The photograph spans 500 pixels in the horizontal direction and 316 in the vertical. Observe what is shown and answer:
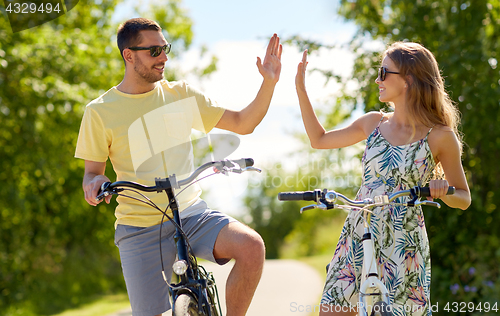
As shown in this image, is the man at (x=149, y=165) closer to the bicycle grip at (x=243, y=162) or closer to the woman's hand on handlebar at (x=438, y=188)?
the bicycle grip at (x=243, y=162)

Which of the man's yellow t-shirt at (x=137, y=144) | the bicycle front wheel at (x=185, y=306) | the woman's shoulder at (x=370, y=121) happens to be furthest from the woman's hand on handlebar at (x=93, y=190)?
the woman's shoulder at (x=370, y=121)

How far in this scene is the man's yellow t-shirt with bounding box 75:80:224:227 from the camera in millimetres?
2912

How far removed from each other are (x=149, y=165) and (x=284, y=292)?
254 inches

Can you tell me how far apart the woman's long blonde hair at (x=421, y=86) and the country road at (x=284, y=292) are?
346 centimetres

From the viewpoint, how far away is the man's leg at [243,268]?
8.82 ft

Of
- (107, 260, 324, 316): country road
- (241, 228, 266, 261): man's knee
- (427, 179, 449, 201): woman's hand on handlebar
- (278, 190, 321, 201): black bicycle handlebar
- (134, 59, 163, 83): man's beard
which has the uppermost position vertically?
(134, 59, 163, 83): man's beard

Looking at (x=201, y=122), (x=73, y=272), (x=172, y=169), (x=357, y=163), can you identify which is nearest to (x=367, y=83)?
(x=357, y=163)

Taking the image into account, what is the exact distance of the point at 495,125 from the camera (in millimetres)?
5371

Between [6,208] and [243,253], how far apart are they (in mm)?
7258

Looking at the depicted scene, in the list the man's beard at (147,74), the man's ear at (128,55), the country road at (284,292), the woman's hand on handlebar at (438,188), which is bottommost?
the country road at (284,292)

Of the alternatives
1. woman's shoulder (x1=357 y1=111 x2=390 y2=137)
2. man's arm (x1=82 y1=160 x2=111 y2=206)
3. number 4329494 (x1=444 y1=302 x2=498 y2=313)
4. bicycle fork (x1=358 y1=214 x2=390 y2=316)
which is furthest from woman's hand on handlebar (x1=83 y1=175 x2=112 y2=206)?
number 4329494 (x1=444 y1=302 x2=498 y2=313)

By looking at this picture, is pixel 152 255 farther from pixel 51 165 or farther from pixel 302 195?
pixel 51 165

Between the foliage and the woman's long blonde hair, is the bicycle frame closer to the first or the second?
the woman's long blonde hair

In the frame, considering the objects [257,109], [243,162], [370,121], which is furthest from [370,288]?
[257,109]
